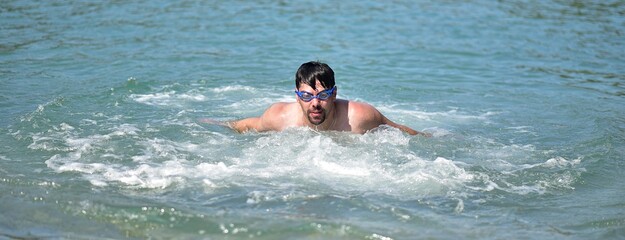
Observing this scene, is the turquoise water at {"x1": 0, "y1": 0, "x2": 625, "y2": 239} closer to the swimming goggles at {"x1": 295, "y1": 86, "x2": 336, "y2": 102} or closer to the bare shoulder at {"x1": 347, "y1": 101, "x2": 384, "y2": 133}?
the bare shoulder at {"x1": 347, "y1": 101, "x2": 384, "y2": 133}

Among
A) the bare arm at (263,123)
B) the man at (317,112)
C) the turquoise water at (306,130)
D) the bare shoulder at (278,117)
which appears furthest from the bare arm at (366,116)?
the bare arm at (263,123)

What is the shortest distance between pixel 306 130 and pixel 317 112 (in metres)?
0.38

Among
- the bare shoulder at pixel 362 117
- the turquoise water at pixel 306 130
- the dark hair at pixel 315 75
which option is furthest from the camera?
the bare shoulder at pixel 362 117

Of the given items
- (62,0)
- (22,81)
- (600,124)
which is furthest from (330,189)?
(62,0)

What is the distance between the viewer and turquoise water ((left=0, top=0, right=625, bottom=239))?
6031 mm

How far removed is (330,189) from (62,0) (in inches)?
442

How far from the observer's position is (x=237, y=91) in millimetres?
10773

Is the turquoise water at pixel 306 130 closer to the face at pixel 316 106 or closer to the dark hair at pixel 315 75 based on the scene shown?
the face at pixel 316 106

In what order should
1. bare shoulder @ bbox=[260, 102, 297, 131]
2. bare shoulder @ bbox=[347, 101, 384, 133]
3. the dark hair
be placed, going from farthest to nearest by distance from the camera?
bare shoulder @ bbox=[260, 102, 297, 131]
bare shoulder @ bbox=[347, 101, 384, 133]
the dark hair

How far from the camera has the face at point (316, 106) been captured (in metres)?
7.58

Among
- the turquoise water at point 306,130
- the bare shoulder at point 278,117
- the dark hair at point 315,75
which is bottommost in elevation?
the turquoise water at point 306,130

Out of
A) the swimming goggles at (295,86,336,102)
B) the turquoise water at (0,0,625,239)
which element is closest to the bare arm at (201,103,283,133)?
the turquoise water at (0,0,625,239)

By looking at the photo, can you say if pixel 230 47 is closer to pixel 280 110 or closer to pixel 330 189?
pixel 280 110

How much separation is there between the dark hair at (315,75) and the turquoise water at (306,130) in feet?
1.98
